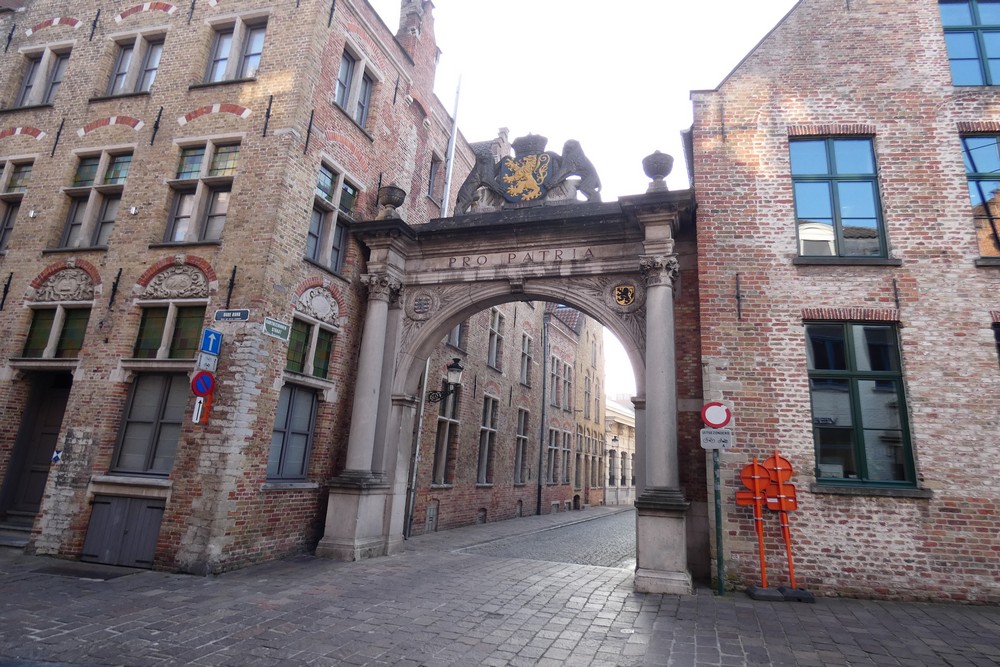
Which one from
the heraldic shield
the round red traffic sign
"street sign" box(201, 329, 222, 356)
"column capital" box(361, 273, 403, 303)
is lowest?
the round red traffic sign

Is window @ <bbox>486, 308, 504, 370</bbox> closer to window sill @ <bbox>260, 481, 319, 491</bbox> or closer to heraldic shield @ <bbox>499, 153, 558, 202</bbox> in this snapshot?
heraldic shield @ <bbox>499, 153, 558, 202</bbox>

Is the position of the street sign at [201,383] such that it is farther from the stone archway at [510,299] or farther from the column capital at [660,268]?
the column capital at [660,268]

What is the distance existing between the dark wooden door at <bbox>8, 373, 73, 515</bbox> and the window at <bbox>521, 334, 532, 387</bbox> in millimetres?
13112

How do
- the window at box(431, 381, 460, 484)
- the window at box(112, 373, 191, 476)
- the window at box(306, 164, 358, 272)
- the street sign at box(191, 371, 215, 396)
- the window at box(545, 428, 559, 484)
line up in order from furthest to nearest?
the window at box(545, 428, 559, 484) < the window at box(431, 381, 460, 484) < the window at box(306, 164, 358, 272) < the window at box(112, 373, 191, 476) < the street sign at box(191, 371, 215, 396)

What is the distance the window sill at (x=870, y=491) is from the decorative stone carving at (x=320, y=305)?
8.00 metres

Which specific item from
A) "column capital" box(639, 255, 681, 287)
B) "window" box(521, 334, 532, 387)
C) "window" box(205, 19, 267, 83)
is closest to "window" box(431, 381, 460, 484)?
"window" box(521, 334, 532, 387)

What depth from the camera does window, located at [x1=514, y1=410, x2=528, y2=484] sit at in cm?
1923

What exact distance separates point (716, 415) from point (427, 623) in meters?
4.52

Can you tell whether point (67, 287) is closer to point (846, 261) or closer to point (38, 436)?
point (38, 436)

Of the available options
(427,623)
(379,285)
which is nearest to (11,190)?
(379,285)

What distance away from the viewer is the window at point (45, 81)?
11.2 meters

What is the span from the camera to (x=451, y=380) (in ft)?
38.8

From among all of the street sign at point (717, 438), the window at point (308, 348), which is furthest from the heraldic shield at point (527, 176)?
the street sign at point (717, 438)

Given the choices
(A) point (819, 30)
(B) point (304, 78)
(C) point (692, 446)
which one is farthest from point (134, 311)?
(A) point (819, 30)
